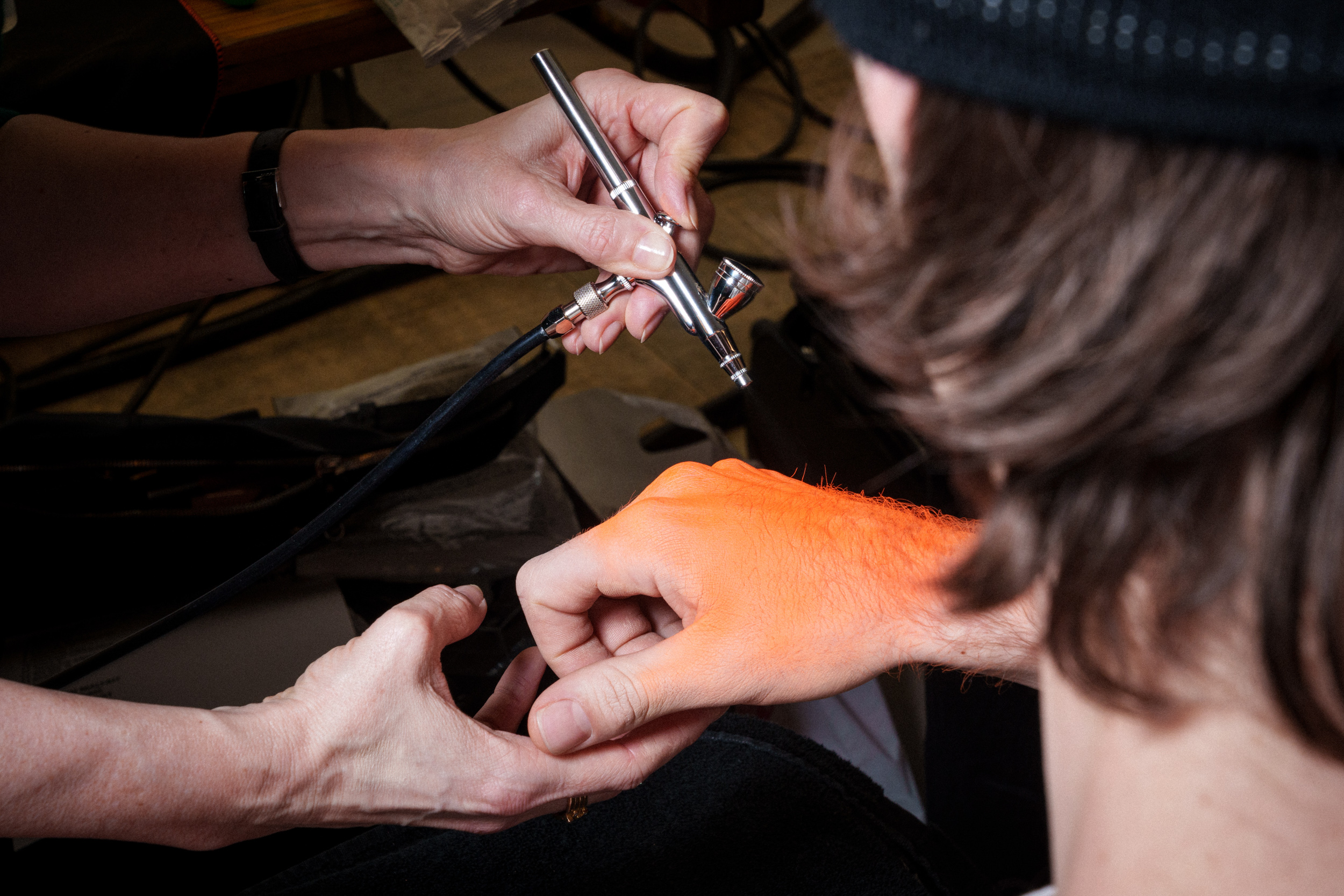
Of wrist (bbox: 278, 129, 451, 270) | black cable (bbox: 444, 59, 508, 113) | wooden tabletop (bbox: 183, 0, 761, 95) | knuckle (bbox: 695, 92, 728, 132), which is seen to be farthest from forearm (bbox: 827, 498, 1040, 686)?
black cable (bbox: 444, 59, 508, 113)

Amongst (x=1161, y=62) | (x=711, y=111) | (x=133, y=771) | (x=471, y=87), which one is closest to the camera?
(x=1161, y=62)

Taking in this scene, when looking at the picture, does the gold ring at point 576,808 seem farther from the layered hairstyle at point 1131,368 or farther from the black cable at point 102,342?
the black cable at point 102,342

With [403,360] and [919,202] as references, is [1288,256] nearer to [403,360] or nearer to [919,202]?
[919,202]

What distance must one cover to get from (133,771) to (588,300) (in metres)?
0.45

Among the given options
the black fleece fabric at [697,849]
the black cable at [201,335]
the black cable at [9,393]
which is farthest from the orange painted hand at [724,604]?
the black cable at [9,393]

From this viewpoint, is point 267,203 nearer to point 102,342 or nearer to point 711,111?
point 711,111

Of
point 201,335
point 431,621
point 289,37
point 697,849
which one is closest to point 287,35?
point 289,37

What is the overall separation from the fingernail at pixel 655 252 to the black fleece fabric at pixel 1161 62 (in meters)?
0.42

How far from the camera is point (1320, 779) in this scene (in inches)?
16.1

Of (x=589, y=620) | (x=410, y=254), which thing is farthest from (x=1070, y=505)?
(x=410, y=254)

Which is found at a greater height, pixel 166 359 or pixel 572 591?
pixel 166 359

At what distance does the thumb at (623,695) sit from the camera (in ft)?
2.25

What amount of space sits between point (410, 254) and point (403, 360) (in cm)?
90

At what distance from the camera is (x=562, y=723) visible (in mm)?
683
